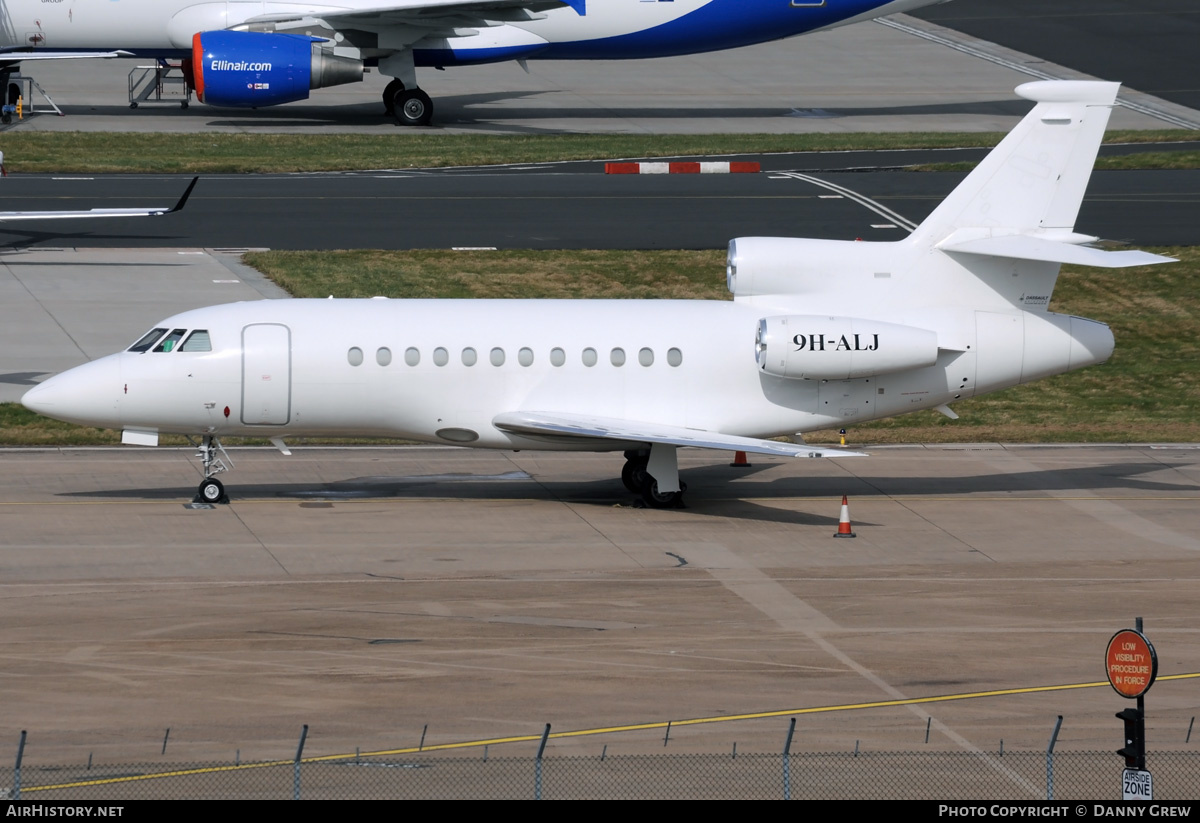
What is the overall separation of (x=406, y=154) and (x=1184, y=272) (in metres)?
25.5

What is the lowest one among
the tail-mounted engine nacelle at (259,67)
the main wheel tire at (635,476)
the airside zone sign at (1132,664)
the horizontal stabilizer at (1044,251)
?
the main wheel tire at (635,476)

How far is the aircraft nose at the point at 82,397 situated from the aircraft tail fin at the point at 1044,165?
547 inches

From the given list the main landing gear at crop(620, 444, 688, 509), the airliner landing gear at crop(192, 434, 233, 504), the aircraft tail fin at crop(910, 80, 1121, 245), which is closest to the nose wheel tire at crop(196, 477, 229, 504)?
the airliner landing gear at crop(192, 434, 233, 504)

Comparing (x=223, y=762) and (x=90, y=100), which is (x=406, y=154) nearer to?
(x=90, y=100)

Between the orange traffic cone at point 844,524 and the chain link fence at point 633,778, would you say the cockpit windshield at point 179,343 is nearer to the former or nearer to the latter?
the orange traffic cone at point 844,524

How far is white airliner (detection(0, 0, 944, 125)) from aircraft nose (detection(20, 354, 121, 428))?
3340 cm

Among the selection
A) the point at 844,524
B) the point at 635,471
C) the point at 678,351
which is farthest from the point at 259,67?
the point at 844,524

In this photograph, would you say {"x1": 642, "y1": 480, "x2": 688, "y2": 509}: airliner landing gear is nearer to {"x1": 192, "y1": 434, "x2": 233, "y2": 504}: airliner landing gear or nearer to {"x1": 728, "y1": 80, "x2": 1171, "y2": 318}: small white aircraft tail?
{"x1": 728, "y1": 80, "x2": 1171, "y2": 318}: small white aircraft tail

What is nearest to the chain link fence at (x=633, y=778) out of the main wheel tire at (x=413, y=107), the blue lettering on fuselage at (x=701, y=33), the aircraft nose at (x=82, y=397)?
the aircraft nose at (x=82, y=397)

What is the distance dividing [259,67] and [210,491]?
33.9 meters

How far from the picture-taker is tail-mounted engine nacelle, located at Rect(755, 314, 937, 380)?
27875 mm

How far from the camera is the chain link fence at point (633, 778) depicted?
15.4 meters

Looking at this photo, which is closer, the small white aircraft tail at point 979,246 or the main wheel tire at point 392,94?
the small white aircraft tail at point 979,246
